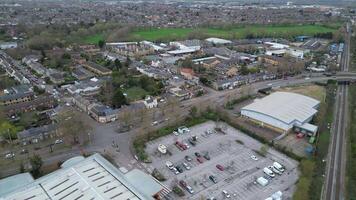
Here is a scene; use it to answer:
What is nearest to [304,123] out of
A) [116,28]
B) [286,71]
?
[286,71]

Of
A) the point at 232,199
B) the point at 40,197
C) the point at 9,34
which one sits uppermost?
the point at 9,34

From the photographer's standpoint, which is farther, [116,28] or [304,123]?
[116,28]

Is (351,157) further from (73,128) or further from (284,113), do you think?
(73,128)

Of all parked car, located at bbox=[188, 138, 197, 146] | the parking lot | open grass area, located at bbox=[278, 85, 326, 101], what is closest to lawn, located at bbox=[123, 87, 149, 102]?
the parking lot

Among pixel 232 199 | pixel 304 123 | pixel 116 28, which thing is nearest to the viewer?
pixel 232 199

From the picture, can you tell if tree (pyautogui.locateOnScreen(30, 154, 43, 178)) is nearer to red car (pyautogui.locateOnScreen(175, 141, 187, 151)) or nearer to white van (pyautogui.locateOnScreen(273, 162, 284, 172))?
red car (pyautogui.locateOnScreen(175, 141, 187, 151))

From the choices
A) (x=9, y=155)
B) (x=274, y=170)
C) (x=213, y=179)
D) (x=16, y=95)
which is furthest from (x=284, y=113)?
(x=16, y=95)

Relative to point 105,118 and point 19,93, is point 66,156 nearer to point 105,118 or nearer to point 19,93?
point 105,118
